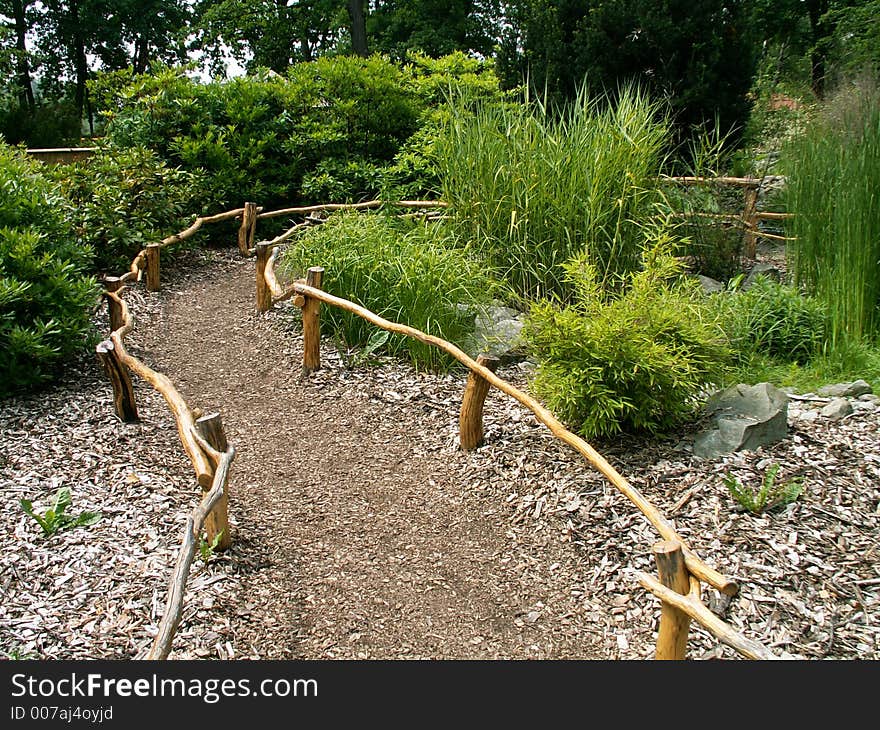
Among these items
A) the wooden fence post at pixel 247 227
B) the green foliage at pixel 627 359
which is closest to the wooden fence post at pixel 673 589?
the green foliage at pixel 627 359

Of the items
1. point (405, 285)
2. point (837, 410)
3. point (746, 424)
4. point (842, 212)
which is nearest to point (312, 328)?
point (405, 285)

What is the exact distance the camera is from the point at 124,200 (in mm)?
7098

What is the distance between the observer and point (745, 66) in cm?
827

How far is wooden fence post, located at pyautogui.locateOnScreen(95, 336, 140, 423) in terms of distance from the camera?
412 cm

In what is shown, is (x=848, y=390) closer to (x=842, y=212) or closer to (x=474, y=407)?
(x=842, y=212)

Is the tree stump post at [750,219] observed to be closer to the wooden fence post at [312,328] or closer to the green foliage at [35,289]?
the wooden fence post at [312,328]

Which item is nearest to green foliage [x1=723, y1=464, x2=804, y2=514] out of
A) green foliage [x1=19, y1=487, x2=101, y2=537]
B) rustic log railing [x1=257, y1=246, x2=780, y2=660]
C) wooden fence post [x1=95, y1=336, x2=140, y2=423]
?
rustic log railing [x1=257, y1=246, x2=780, y2=660]

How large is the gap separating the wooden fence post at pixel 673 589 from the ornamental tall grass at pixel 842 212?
2.94 meters

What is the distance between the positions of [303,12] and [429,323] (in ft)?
64.5

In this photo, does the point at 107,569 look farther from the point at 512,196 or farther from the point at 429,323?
the point at 512,196

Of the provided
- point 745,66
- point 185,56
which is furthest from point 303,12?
point 745,66

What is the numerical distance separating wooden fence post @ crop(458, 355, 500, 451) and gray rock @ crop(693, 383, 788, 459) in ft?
3.29

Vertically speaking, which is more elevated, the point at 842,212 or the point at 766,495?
the point at 842,212

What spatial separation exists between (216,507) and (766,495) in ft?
7.01
